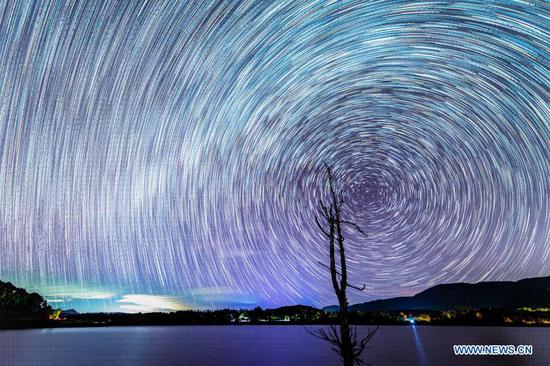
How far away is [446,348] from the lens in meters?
73.6

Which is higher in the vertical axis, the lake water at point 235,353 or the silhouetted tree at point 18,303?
the silhouetted tree at point 18,303

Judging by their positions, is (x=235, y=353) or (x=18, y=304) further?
(x=18, y=304)

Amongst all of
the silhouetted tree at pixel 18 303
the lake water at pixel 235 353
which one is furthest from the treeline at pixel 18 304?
the lake water at pixel 235 353

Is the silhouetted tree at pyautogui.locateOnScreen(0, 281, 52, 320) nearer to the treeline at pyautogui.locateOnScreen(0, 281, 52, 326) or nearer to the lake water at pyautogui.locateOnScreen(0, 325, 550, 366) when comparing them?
the treeline at pyautogui.locateOnScreen(0, 281, 52, 326)

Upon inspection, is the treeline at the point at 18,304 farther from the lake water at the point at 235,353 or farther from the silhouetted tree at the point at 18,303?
the lake water at the point at 235,353

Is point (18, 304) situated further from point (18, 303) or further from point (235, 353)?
point (235, 353)

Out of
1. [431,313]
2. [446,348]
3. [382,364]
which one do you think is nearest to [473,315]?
[431,313]

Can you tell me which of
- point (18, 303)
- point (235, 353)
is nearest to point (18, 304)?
point (18, 303)

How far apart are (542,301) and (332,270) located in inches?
8646

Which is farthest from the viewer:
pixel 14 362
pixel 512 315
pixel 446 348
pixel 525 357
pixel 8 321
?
pixel 512 315

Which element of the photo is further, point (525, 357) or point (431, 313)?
point (431, 313)

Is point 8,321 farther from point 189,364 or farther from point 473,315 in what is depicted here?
point 473,315

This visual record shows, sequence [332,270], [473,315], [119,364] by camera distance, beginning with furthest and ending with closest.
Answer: [473,315]
[119,364]
[332,270]

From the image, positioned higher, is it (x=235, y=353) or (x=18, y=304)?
(x=18, y=304)
